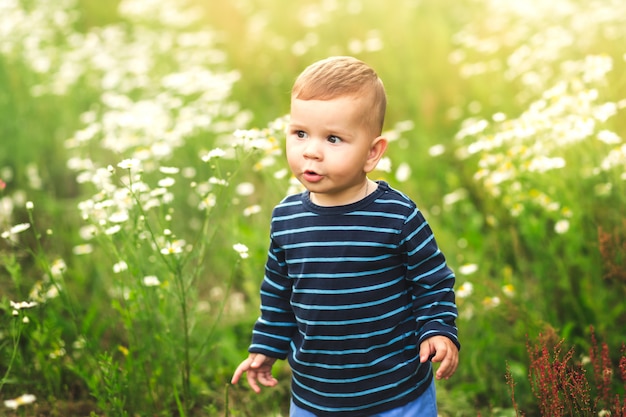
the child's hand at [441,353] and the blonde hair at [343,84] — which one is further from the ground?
the blonde hair at [343,84]

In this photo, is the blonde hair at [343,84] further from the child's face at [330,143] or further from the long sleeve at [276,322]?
the long sleeve at [276,322]

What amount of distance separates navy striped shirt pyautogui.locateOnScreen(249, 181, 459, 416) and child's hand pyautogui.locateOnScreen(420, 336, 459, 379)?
0.02 metres

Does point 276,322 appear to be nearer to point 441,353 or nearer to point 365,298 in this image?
point 365,298

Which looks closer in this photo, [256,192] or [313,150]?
[313,150]

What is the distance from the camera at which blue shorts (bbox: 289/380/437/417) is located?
1.89m

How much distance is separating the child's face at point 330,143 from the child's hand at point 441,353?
0.45 meters

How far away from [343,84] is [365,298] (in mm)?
543

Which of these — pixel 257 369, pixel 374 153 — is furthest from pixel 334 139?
pixel 257 369

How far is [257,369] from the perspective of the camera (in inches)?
81.8

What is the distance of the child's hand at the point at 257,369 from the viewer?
205 cm

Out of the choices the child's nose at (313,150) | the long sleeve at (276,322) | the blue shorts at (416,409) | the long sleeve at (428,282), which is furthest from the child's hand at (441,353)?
the child's nose at (313,150)

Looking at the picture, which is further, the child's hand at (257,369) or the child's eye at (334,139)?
the child's hand at (257,369)

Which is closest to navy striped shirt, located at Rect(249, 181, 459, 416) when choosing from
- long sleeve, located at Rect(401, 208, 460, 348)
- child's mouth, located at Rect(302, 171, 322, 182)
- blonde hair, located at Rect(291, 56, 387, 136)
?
long sleeve, located at Rect(401, 208, 460, 348)

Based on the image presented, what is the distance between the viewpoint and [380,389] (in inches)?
73.5
